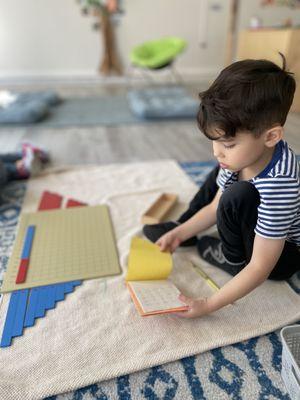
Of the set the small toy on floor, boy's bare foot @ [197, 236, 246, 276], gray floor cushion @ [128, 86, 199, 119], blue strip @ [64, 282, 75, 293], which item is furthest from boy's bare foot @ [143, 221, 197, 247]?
gray floor cushion @ [128, 86, 199, 119]

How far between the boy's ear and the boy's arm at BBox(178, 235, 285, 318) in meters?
0.18

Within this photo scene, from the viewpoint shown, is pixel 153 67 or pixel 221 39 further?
pixel 221 39

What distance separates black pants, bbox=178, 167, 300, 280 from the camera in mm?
707

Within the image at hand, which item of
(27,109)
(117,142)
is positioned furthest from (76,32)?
(117,142)

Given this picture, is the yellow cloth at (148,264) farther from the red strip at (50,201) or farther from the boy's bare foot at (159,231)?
the red strip at (50,201)


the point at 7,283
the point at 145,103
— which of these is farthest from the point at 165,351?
the point at 145,103

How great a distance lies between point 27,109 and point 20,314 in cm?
179

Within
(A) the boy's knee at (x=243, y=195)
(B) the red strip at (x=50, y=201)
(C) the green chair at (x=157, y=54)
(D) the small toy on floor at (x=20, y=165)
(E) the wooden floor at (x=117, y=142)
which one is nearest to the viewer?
(A) the boy's knee at (x=243, y=195)

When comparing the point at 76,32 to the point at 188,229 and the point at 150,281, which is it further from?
the point at 150,281

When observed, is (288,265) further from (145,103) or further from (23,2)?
(23,2)

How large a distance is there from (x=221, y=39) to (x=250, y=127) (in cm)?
370

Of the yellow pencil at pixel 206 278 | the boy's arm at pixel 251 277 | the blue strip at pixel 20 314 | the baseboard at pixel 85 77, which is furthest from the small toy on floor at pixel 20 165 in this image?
the baseboard at pixel 85 77

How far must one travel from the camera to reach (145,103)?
2455mm

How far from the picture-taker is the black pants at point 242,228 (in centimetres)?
71
